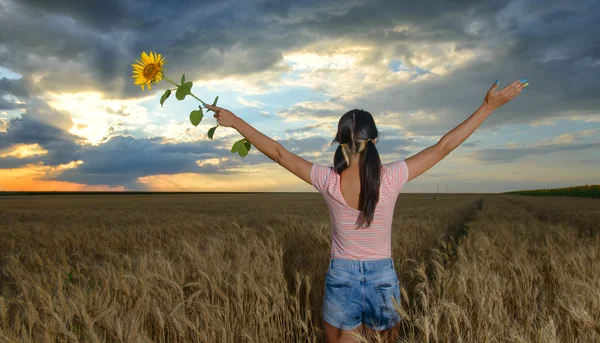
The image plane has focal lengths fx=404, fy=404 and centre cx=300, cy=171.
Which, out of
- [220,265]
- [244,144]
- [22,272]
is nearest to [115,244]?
[22,272]

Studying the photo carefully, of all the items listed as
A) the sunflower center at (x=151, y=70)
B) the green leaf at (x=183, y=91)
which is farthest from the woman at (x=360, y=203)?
the sunflower center at (x=151, y=70)

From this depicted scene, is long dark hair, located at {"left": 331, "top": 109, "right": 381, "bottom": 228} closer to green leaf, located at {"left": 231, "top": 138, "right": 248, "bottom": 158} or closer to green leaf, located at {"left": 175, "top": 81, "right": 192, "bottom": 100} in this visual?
green leaf, located at {"left": 231, "top": 138, "right": 248, "bottom": 158}

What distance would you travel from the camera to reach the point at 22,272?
4586 mm

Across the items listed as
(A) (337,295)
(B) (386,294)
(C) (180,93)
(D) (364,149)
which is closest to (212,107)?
(C) (180,93)

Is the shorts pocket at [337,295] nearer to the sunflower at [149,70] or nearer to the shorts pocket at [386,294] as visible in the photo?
the shorts pocket at [386,294]

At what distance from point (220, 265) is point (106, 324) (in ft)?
4.79

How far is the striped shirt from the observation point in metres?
2.29

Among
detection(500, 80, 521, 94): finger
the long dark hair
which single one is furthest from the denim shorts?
detection(500, 80, 521, 94): finger

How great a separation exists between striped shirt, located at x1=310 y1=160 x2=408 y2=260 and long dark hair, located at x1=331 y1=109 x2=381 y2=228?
78 millimetres

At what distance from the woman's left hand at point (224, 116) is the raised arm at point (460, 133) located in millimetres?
1054

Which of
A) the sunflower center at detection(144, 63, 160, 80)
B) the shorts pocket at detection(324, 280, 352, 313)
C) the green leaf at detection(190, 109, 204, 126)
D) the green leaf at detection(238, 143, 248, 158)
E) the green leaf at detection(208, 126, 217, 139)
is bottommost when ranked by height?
the shorts pocket at detection(324, 280, 352, 313)

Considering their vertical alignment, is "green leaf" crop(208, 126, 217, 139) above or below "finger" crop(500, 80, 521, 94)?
below

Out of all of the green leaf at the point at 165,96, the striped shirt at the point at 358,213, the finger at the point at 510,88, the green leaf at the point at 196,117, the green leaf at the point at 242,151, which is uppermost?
the finger at the point at 510,88

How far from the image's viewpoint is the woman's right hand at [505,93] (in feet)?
7.90
